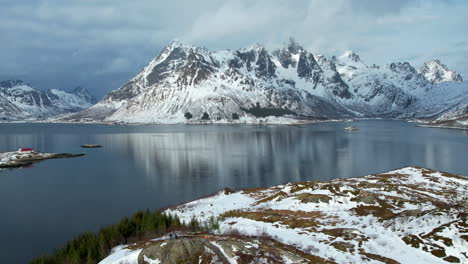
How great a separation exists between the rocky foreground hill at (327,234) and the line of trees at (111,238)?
232cm

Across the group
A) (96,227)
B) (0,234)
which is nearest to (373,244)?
(96,227)

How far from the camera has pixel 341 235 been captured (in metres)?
34.3

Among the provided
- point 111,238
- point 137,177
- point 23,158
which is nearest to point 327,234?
point 111,238

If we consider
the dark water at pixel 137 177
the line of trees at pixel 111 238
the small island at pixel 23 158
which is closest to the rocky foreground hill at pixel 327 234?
the line of trees at pixel 111 238

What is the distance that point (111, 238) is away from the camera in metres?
39.0

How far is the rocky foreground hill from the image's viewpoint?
28.6m

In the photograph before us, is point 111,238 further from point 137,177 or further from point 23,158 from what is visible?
point 23,158

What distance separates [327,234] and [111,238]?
77.0 feet

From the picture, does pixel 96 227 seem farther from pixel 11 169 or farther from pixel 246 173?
pixel 11 169

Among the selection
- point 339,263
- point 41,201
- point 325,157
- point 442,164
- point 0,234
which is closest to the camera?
point 339,263

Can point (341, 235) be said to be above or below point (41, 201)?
above

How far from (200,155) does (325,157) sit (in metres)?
50.6

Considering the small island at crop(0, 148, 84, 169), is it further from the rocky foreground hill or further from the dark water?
the rocky foreground hill

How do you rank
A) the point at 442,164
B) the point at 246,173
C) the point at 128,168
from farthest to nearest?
1. the point at 442,164
2. the point at 128,168
3. the point at 246,173
